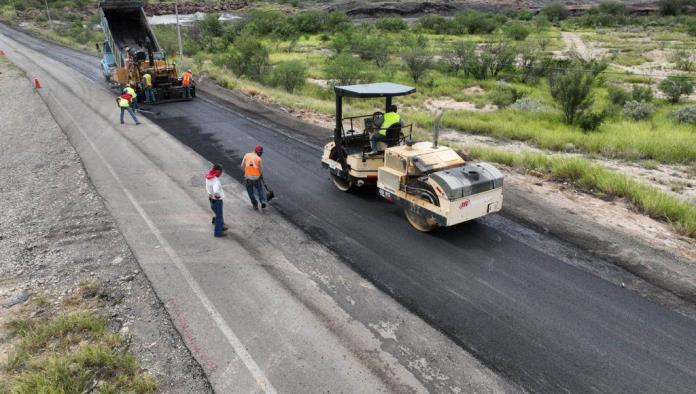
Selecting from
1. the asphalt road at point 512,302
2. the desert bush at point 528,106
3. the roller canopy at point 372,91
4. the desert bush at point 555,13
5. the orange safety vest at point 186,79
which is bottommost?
the asphalt road at point 512,302

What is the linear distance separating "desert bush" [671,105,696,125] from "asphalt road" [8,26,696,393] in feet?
47.3

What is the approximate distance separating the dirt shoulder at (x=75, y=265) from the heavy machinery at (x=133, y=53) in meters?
8.46

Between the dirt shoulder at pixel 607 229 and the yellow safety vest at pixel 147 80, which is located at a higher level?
the yellow safety vest at pixel 147 80

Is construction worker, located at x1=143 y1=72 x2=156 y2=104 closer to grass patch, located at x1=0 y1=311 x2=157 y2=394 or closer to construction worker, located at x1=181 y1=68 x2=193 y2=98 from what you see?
construction worker, located at x1=181 y1=68 x2=193 y2=98

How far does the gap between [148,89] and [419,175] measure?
1623 cm

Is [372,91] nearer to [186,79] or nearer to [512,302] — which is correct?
[512,302]

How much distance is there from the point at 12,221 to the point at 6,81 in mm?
23355

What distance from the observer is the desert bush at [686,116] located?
18609 mm

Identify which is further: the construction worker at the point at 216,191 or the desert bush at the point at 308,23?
the desert bush at the point at 308,23

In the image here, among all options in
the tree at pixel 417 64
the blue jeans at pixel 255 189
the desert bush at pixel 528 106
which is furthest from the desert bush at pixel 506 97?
the blue jeans at pixel 255 189

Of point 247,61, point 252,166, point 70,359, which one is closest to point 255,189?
point 252,166

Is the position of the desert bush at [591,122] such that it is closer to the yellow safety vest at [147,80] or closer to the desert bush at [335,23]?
the yellow safety vest at [147,80]

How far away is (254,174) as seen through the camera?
10.0 meters

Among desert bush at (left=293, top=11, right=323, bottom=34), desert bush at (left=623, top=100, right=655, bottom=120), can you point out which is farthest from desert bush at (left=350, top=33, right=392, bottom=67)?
desert bush at (left=293, top=11, right=323, bottom=34)
